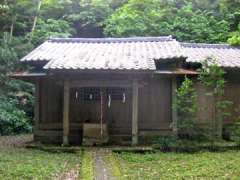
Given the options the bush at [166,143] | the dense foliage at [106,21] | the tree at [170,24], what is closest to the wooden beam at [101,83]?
the bush at [166,143]

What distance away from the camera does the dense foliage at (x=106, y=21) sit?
25.1 meters

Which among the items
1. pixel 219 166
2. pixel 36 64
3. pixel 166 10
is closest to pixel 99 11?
pixel 166 10

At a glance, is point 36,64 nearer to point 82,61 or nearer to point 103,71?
point 82,61

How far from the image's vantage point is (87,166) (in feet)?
36.2

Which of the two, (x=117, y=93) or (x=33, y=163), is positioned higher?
(x=117, y=93)

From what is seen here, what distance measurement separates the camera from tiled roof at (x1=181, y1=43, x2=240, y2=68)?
17.3m

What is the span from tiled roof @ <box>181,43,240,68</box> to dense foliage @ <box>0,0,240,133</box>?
14.7 ft

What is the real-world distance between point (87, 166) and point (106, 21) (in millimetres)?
20057

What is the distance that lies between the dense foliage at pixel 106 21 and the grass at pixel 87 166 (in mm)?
10128

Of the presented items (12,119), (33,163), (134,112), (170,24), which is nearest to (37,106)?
(134,112)

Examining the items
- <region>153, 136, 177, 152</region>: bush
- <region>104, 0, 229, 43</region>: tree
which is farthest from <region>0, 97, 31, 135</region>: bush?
<region>104, 0, 229, 43</region>: tree

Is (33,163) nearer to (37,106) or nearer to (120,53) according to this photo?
(37,106)

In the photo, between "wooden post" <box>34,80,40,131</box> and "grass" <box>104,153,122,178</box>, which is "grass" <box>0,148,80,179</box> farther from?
"wooden post" <box>34,80,40,131</box>

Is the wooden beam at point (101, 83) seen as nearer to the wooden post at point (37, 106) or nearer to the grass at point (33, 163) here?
the wooden post at point (37, 106)
